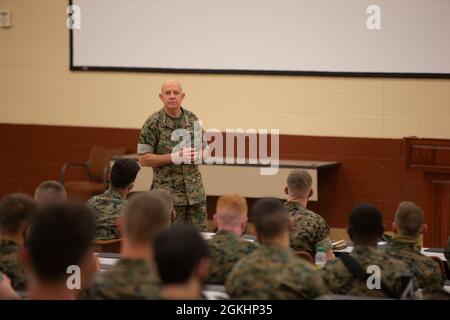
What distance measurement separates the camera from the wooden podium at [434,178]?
673cm

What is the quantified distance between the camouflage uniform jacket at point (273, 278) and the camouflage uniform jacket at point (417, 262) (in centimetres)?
75

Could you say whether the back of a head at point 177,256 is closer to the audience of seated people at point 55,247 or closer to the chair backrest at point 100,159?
the audience of seated people at point 55,247

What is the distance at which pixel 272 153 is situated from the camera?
27.6ft

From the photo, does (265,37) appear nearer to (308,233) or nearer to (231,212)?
(308,233)

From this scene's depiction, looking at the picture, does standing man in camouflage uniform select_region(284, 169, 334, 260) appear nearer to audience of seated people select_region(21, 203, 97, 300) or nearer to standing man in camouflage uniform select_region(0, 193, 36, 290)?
standing man in camouflage uniform select_region(0, 193, 36, 290)

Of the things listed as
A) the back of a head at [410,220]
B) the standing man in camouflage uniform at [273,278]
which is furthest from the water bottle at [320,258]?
the standing man in camouflage uniform at [273,278]

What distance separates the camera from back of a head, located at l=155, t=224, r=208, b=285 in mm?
2654

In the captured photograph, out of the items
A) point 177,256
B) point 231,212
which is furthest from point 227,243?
point 177,256

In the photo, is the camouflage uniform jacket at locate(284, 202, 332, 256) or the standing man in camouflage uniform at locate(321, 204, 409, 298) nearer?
the standing man in camouflage uniform at locate(321, 204, 409, 298)

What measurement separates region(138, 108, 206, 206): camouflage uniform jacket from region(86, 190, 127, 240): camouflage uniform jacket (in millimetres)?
1041

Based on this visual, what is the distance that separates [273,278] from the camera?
3.34 m

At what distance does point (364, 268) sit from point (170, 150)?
2.65 m

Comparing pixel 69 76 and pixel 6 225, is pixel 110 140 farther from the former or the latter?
pixel 6 225

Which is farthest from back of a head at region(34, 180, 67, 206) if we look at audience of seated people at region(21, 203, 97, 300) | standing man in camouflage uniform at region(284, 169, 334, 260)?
audience of seated people at region(21, 203, 97, 300)
